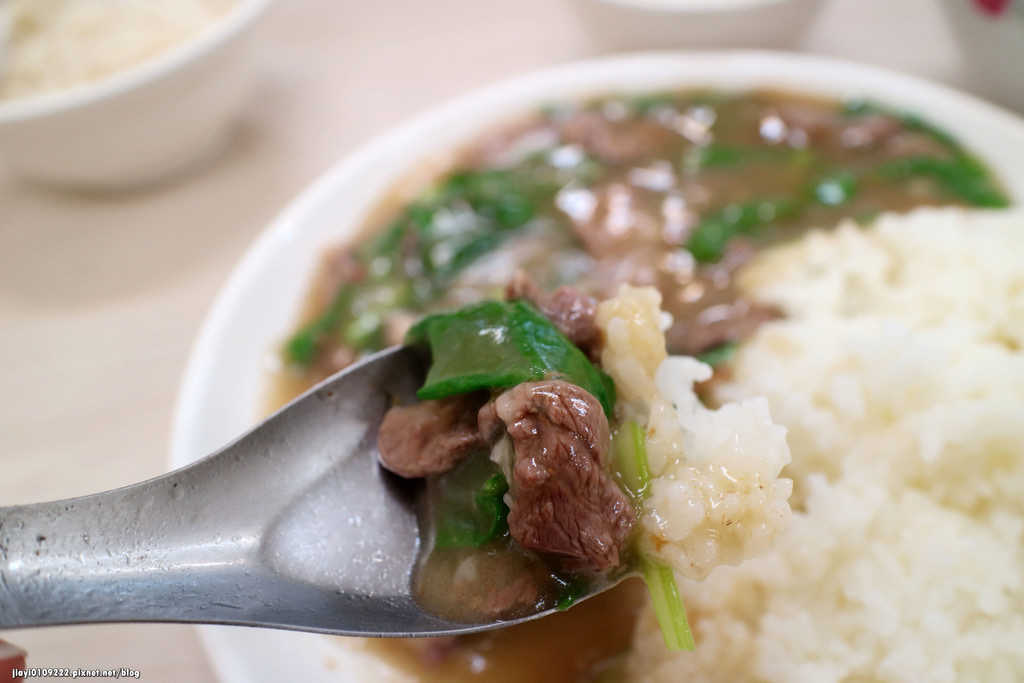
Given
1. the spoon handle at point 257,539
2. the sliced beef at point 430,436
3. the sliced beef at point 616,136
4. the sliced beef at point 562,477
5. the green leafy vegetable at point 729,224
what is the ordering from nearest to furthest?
1. the spoon handle at point 257,539
2. the sliced beef at point 562,477
3. the sliced beef at point 430,436
4. the green leafy vegetable at point 729,224
5. the sliced beef at point 616,136

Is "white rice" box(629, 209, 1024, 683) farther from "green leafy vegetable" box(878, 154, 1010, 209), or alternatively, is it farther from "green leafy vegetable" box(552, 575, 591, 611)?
"green leafy vegetable" box(552, 575, 591, 611)

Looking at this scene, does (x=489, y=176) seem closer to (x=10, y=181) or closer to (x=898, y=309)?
(x=898, y=309)

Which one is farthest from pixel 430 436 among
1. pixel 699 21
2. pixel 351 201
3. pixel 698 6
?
pixel 698 6

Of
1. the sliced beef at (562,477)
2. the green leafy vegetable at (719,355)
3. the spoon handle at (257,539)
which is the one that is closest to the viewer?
the spoon handle at (257,539)

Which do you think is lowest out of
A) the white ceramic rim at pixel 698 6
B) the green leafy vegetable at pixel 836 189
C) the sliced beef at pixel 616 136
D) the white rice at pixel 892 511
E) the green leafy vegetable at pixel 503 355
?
the white rice at pixel 892 511

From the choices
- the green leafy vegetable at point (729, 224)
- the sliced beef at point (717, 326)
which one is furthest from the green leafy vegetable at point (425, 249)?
the sliced beef at point (717, 326)

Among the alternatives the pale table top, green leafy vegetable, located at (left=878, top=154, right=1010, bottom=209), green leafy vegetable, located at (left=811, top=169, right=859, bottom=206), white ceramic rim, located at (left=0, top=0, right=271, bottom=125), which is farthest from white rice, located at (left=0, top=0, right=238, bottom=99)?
green leafy vegetable, located at (left=878, top=154, right=1010, bottom=209)

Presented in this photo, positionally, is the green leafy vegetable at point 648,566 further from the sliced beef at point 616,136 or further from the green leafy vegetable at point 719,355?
the sliced beef at point 616,136

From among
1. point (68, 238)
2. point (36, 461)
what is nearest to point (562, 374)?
point (36, 461)
